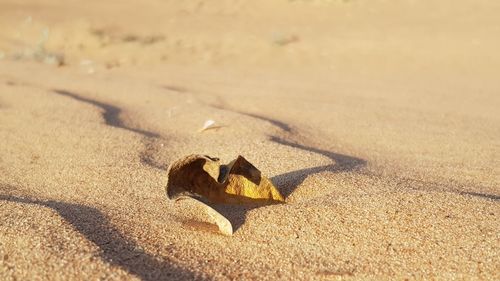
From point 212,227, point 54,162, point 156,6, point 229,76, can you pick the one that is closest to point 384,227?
point 212,227

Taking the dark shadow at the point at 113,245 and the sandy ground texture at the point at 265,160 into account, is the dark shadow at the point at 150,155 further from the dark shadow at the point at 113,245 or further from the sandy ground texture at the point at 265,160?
the dark shadow at the point at 113,245

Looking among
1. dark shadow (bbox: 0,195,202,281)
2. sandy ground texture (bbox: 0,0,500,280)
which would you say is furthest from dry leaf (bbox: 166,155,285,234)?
dark shadow (bbox: 0,195,202,281)

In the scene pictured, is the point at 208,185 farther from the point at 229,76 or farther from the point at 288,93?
the point at 229,76

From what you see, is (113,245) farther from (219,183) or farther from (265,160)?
(265,160)


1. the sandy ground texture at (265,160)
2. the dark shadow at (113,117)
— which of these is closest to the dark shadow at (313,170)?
the sandy ground texture at (265,160)

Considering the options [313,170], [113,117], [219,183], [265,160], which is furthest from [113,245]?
[113,117]
